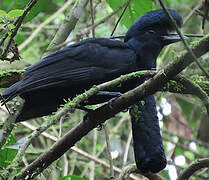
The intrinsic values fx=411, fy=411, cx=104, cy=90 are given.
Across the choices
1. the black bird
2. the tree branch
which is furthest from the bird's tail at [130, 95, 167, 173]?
the tree branch

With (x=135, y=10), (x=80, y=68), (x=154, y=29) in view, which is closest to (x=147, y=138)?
(x=80, y=68)

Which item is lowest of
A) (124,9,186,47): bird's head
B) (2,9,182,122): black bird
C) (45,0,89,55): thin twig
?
(2,9,182,122): black bird

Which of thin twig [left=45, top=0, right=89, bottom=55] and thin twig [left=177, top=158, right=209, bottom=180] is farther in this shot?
thin twig [left=45, top=0, right=89, bottom=55]

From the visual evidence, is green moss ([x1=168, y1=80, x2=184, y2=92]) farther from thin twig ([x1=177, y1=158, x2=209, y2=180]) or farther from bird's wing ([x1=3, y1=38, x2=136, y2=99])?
thin twig ([x1=177, y1=158, x2=209, y2=180])

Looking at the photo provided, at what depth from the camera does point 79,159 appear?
438 cm

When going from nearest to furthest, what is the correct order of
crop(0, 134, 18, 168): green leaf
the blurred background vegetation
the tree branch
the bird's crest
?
the tree branch
crop(0, 134, 18, 168): green leaf
the bird's crest
the blurred background vegetation

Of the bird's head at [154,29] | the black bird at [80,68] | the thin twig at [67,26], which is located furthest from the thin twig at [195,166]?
the thin twig at [67,26]

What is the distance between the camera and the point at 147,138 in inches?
94.3

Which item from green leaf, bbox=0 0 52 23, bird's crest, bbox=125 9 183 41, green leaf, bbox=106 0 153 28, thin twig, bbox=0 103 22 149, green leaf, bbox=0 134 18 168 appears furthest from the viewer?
green leaf, bbox=106 0 153 28

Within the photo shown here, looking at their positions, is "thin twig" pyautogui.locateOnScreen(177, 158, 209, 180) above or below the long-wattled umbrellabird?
below

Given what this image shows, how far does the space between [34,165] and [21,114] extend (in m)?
0.43

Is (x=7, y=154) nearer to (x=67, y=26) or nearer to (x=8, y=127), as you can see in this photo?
(x=8, y=127)

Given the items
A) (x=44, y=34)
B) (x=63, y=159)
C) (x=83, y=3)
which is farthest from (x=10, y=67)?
(x=44, y=34)

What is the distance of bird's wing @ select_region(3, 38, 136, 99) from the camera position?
7.72ft
